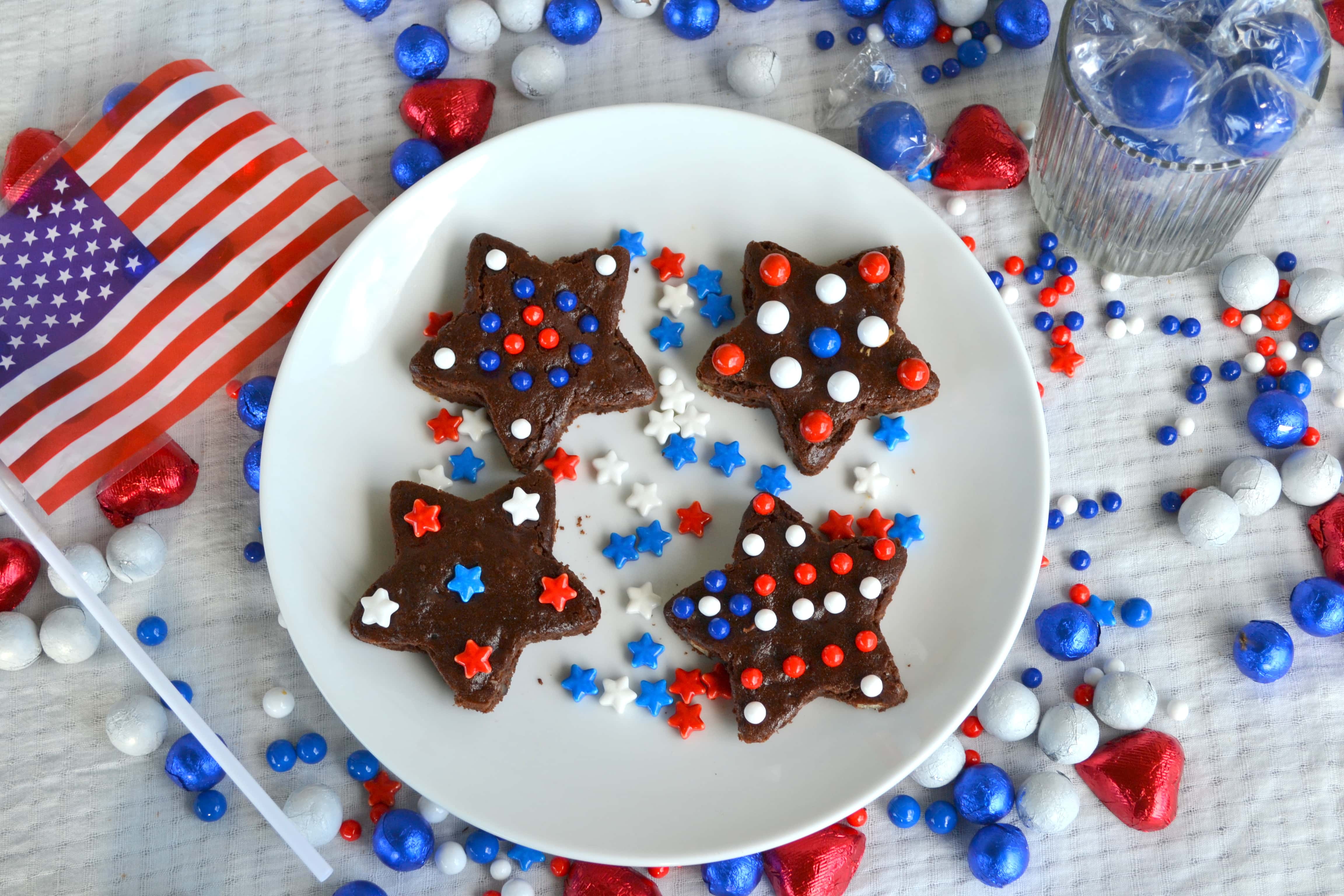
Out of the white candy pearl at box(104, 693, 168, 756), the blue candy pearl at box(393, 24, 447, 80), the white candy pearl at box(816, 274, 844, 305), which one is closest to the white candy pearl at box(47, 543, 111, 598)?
the white candy pearl at box(104, 693, 168, 756)

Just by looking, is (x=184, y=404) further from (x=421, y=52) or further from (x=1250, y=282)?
(x=1250, y=282)

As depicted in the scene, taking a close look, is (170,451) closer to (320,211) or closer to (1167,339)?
(320,211)

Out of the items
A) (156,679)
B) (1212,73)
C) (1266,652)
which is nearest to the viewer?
(1212,73)

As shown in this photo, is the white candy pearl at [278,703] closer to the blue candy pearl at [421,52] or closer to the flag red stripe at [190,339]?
the flag red stripe at [190,339]

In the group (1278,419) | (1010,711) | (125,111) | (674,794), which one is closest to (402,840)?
(674,794)

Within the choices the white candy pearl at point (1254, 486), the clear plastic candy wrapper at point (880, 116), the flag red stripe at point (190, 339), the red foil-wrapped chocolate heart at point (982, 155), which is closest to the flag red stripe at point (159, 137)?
the flag red stripe at point (190, 339)

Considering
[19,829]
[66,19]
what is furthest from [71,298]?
[19,829]

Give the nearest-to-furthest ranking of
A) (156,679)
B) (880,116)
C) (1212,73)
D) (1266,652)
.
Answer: (1212,73)
(156,679)
(1266,652)
(880,116)

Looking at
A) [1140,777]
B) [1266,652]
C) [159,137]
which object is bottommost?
[1140,777]
